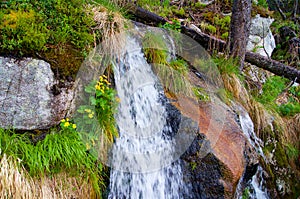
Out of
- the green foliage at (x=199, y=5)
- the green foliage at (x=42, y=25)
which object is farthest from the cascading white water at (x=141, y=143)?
the green foliage at (x=199, y=5)

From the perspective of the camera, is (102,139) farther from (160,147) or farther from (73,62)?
(73,62)

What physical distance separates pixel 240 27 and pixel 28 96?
321cm

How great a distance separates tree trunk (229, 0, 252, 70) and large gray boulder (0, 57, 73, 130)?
283cm

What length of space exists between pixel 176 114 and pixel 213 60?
154 centimetres

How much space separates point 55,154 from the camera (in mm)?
2408

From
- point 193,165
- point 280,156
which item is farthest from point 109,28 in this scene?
point 280,156

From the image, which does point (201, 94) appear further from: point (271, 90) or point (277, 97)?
point (277, 97)

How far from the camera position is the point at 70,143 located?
2512mm

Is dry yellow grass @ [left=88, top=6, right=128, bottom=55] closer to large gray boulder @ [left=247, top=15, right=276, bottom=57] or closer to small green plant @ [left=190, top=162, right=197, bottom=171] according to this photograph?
small green plant @ [left=190, top=162, right=197, bottom=171]

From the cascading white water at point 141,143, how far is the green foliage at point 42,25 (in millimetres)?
625

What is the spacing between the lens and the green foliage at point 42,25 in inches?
106

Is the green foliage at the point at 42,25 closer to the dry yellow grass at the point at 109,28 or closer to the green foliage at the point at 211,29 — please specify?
the dry yellow grass at the point at 109,28

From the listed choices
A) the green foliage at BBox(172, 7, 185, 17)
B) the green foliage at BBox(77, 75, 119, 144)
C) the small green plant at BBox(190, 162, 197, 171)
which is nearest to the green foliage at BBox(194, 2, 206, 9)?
the green foliage at BBox(172, 7, 185, 17)

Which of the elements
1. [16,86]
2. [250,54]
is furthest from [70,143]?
[250,54]
